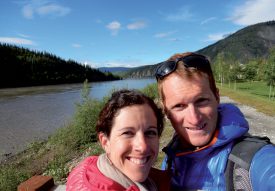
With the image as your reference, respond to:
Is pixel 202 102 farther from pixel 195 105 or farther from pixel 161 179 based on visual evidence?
pixel 161 179

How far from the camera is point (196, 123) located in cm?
190

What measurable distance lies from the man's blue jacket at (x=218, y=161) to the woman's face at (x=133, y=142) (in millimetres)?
278

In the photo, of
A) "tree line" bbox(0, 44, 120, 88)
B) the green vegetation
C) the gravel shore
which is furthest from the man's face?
"tree line" bbox(0, 44, 120, 88)

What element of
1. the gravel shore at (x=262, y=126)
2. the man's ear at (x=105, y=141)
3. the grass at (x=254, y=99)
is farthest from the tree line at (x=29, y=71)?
the man's ear at (x=105, y=141)

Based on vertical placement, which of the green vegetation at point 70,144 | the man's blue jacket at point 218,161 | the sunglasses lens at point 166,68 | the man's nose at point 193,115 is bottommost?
the green vegetation at point 70,144

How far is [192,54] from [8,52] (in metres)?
143

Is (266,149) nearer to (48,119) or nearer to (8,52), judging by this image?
(48,119)

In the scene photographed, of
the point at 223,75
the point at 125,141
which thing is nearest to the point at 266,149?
the point at 125,141

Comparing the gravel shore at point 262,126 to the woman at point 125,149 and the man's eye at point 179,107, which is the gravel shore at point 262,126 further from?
the woman at point 125,149

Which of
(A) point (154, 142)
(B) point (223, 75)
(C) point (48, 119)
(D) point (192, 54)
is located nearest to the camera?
(A) point (154, 142)

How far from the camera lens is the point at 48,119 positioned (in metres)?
23.6

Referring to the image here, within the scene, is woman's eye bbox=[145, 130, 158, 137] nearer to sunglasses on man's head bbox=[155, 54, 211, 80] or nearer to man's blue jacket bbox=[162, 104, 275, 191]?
man's blue jacket bbox=[162, 104, 275, 191]

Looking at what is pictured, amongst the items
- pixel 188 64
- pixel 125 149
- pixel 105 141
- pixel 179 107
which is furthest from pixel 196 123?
pixel 105 141

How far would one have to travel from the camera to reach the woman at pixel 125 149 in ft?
5.44
